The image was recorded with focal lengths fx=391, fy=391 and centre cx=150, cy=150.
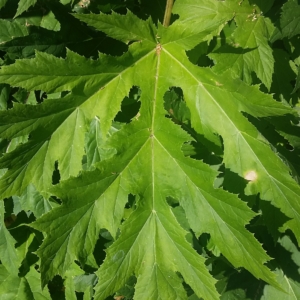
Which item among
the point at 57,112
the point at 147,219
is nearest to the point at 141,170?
the point at 147,219

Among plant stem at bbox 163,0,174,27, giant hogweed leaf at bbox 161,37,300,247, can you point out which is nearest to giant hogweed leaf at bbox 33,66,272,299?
giant hogweed leaf at bbox 161,37,300,247

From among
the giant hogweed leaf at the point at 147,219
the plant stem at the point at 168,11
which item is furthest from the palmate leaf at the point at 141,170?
the plant stem at the point at 168,11

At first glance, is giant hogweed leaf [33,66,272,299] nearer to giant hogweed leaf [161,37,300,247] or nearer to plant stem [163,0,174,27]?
giant hogweed leaf [161,37,300,247]

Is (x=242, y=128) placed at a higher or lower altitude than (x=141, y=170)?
higher

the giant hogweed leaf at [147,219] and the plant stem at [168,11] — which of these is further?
the plant stem at [168,11]

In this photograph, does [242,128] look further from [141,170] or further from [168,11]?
[168,11]

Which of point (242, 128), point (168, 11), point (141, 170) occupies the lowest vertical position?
point (141, 170)

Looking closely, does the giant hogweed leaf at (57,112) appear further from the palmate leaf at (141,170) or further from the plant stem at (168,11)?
the plant stem at (168,11)

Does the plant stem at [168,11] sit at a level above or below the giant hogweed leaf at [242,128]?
above

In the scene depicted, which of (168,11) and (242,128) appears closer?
(242,128)
